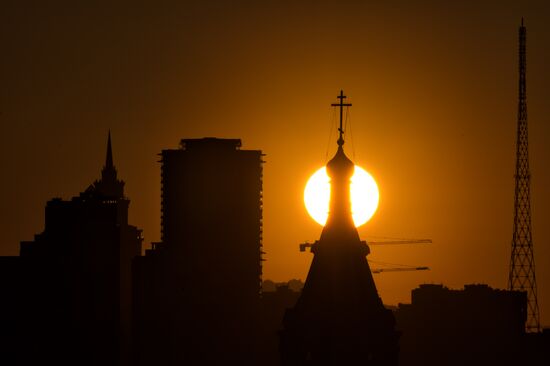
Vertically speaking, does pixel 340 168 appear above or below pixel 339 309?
above

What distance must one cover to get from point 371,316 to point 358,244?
3884 millimetres

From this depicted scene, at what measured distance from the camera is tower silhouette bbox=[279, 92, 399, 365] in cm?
10888

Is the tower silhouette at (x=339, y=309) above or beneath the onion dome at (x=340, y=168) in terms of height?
beneath

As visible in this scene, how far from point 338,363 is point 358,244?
6618mm

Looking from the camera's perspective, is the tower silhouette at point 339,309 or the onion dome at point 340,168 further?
the onion dome at point 340,168

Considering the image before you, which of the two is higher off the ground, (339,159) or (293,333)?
(339,159)

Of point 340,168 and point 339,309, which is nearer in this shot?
point 339,309

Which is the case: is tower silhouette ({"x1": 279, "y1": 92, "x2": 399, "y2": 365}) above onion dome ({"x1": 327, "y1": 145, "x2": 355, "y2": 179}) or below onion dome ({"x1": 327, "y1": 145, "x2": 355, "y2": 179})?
below

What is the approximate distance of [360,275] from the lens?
110750 mm

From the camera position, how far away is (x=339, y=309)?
10962 cm

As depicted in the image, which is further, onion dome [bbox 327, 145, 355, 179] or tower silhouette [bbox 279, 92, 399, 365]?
onion dome [bbox 327, 145, 355, 179]

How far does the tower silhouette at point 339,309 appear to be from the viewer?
4286 inches

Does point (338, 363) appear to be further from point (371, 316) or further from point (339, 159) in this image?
point (339, 159)

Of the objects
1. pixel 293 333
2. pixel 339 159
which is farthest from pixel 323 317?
pixel 339 159
